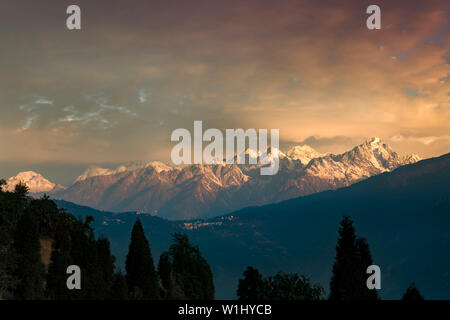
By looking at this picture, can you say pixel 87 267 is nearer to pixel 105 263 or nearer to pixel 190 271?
A: pixel 105 263

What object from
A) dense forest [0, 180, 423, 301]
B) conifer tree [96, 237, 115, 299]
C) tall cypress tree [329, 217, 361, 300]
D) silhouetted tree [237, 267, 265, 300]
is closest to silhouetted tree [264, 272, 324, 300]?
dense forest [0, 180, 423, 301]

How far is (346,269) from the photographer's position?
8362 cm

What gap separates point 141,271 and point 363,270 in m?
34.5

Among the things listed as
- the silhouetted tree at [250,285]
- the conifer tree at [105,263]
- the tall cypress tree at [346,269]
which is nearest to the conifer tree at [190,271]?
the silhouetted tree at [250,285]

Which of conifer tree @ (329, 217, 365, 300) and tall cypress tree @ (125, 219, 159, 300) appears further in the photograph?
conifer tree @ (329, 217, 365, 300)

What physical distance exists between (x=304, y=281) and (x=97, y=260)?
32.1 meters

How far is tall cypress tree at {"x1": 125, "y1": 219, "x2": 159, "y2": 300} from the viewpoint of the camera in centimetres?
8250

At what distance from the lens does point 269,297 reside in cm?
8119

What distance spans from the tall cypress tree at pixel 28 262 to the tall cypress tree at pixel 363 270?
46766mm

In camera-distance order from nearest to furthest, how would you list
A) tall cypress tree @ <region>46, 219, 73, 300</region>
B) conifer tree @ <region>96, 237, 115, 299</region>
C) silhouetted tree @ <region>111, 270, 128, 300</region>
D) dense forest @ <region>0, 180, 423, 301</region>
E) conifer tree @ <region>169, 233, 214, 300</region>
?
dense forest @ <region>0, 180, 423, 301</region> → tall cypress tree @ <region>46, 219, 73, 300</region> → silhouetted tree @ <region>111, 270, 128, 300</region> → conifer tree @ <region>96, 237, 115, 299</region> → conifer tree @ <region>169, 233, 214, 300</region>

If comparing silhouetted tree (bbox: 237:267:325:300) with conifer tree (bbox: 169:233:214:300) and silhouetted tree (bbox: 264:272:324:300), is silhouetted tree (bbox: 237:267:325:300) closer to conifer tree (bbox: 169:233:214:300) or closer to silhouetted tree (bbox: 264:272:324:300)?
silhouetted tree (bbox: 264:272:324:300)

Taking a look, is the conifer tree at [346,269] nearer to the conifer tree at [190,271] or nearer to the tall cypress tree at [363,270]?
the tall cypress tree at [363,270]
